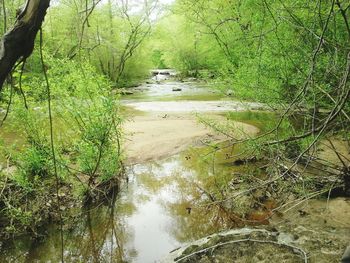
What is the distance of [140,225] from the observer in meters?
6.34

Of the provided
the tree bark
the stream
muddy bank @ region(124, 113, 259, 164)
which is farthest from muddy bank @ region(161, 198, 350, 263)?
muddy bank @ region(124, 113, 259, 164)

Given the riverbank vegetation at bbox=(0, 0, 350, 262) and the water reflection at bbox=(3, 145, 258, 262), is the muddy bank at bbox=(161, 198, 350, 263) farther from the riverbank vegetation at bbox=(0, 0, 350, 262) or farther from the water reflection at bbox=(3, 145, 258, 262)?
the water reflection at bbox=(3, 145, 258, 262)

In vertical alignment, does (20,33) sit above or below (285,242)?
above

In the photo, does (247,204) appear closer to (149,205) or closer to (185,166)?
(149,205)

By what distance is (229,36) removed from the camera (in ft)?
48.0

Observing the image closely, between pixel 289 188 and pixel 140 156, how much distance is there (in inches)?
205

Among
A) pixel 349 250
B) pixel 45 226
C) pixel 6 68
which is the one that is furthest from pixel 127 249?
pixel 6 68

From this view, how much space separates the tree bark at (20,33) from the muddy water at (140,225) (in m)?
4.19

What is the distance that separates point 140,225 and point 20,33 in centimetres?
518

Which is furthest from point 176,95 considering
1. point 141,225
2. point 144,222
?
point 141,225

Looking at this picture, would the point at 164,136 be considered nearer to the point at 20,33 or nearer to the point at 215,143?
the point at 215,143

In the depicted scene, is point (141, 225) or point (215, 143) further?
point (215, 143)

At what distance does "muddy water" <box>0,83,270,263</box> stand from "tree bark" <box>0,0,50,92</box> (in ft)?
13.7

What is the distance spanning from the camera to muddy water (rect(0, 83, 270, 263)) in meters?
5.40
